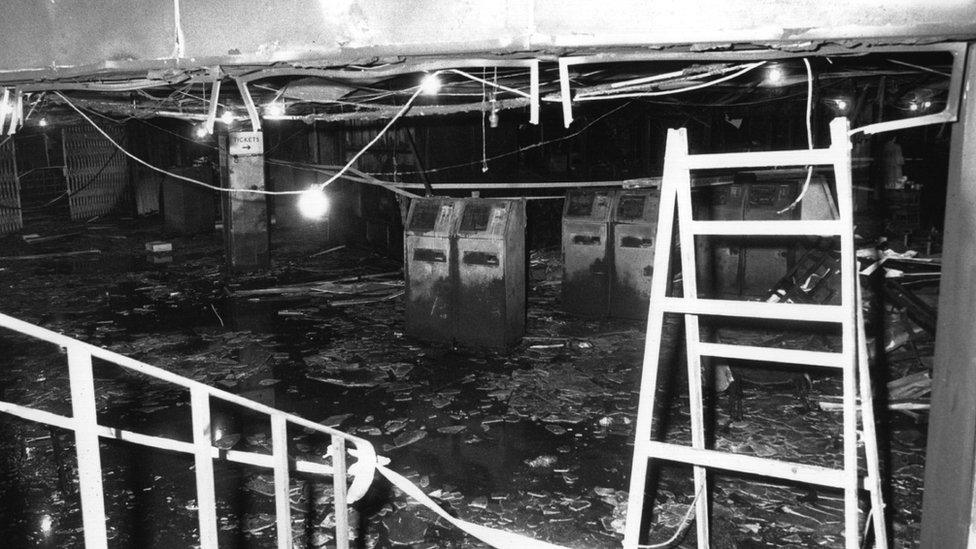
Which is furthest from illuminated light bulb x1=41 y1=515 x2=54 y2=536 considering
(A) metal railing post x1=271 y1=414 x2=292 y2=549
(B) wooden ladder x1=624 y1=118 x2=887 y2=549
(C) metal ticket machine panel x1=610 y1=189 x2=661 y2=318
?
(C) metal ticket machine panel x1=610 y1=189 x2=661 y2=318

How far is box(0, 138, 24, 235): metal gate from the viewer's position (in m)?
18.6

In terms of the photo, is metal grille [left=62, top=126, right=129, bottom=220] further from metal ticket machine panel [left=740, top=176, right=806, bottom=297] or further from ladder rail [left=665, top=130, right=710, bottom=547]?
A: ladder rail [left=665, top=130, right=710, bottom=547]

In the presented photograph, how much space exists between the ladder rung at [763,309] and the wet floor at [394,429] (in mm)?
2189

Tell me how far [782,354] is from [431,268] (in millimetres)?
5866

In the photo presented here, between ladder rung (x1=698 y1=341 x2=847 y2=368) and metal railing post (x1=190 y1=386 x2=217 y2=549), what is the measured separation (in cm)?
267

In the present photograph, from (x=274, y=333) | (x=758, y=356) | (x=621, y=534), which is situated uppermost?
(x=758, y=356)

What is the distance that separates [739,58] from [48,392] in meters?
7.93

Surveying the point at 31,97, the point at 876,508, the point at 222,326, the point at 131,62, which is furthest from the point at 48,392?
the point at 876,508

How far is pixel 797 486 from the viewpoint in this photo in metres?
5.25

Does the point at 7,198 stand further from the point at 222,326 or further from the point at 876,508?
the point at 876,508

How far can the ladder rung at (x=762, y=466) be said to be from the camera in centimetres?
295

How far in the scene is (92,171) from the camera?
21797 millimetres

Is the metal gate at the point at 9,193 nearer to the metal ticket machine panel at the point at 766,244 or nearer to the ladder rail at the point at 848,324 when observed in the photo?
the metal ticket machine panel at the point at 766,244

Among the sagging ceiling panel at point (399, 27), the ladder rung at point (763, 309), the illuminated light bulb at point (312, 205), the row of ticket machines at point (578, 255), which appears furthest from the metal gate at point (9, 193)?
the ladder rung at point (763, 309)
